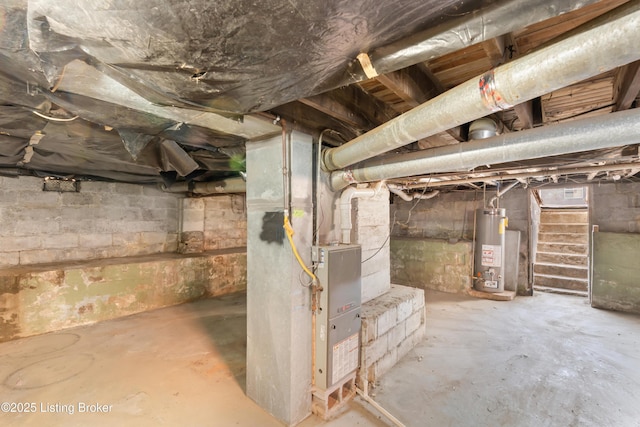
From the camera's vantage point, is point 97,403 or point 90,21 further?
point 97,403

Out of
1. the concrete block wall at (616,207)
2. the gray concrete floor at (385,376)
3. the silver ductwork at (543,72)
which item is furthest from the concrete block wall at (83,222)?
the concrete block wall at (616,207)

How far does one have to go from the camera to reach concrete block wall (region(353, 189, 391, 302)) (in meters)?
2.74

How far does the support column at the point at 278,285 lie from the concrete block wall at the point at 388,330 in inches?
21.6

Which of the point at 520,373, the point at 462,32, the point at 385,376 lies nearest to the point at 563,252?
the point at 520,373

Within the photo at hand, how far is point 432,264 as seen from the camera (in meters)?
5.20

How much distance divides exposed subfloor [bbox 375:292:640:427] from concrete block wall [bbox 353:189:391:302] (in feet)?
2.42

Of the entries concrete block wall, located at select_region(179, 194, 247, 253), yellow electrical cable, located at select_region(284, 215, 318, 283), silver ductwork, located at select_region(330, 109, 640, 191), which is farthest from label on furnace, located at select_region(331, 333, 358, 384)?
concrete block wall, located at select_region(179, 194, 247, 253)

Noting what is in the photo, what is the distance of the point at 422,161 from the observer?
1.73 metres

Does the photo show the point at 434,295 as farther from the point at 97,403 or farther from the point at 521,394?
the point at 97,403

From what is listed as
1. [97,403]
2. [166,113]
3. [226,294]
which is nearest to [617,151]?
[166,113]

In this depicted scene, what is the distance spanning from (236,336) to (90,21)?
3.12 meters

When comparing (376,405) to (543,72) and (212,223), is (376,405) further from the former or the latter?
(212,223)

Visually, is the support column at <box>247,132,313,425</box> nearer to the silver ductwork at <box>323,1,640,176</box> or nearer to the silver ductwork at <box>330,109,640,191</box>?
the silver ductwork at <box>330,109,640,191</box>

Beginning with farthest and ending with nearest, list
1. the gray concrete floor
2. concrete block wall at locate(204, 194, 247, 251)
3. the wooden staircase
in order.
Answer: concrete block wall at locate(204, 194, 247, 251)
the wooden staircase
the gray concrete floor
